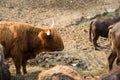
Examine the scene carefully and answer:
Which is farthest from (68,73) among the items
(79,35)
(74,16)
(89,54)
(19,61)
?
(74,16)

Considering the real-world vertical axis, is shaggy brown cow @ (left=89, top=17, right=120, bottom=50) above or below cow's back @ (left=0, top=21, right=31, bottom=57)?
below

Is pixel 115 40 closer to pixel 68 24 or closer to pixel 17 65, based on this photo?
pixel 17 65

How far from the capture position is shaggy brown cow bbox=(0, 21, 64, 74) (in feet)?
39.1

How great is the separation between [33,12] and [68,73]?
1000 cm

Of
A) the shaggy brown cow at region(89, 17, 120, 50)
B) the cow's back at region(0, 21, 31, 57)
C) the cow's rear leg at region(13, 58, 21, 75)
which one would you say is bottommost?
the cow's rear leg at region(13, 58, 21, 75)

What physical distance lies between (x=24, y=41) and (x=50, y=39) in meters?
0.73

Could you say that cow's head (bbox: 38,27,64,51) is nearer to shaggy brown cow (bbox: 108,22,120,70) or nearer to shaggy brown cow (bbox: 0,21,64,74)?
shaggy brown cow (bbox: 0,21,64,74)

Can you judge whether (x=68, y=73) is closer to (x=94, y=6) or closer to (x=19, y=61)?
(x=19, y=61)

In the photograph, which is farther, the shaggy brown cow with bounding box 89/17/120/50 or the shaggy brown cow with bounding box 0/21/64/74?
the shaggy brown cow with bounding box 89/17/120/50

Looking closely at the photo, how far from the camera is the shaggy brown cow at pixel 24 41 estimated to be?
1191cm

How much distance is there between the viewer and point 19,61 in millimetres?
12023

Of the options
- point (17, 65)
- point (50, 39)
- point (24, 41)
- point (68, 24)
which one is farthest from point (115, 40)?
point (68, 24)

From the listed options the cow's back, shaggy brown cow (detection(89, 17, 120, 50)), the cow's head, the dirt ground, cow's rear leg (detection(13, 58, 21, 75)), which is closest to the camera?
the cow's back

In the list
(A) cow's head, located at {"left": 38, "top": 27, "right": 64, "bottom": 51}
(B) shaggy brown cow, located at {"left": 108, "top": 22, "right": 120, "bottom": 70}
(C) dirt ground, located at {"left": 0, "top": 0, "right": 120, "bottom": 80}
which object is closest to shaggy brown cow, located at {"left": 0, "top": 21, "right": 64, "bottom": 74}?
(A) cow's head, located at {"left": 38, "top": 27, "right": 64, "bottom": 51}
